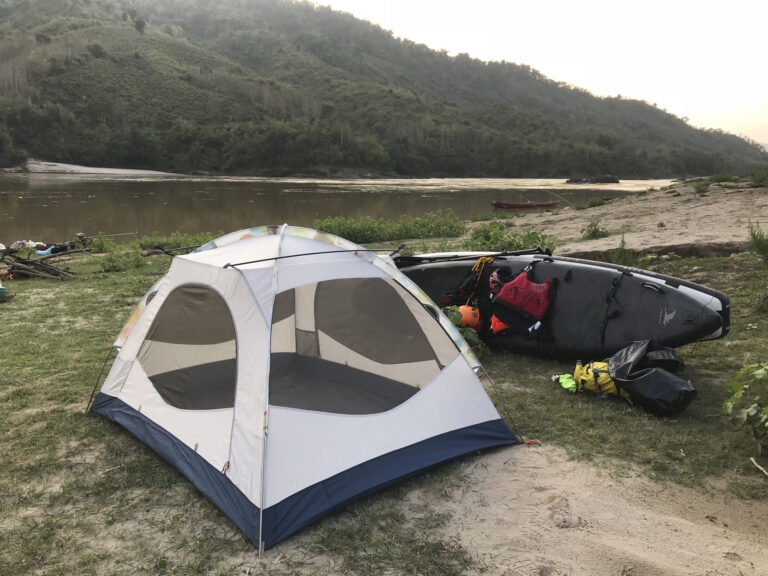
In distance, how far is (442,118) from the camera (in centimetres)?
11956

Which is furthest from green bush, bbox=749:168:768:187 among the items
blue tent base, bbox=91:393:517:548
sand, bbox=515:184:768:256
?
blue tent base, bbox=91:393:517:548

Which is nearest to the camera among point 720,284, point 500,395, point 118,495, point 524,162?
point 118,495

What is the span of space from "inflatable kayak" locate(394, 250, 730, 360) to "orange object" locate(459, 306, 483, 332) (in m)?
0.07

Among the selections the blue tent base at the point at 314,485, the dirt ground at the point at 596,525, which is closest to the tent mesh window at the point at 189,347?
the blue tent base at the point at 314,485

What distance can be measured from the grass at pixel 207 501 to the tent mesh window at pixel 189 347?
1.62 feet

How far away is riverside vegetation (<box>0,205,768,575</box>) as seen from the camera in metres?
2.84

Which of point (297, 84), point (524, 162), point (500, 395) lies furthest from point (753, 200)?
point (297, 84)

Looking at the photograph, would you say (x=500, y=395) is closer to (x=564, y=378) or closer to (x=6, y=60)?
(x=564, y=378)

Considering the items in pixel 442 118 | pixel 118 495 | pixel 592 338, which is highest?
pixel 442 118

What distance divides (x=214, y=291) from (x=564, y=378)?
3.23m

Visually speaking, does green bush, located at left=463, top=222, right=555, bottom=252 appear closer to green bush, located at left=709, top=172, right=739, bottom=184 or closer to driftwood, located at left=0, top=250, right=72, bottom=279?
driftwood, located at left=0, top=250, right=72, bottom=279

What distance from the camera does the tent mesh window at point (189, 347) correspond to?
3947 millimetres

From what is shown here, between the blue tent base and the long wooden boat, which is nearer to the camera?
the blue tent base

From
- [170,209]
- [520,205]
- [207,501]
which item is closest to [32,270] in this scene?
[207,501]
